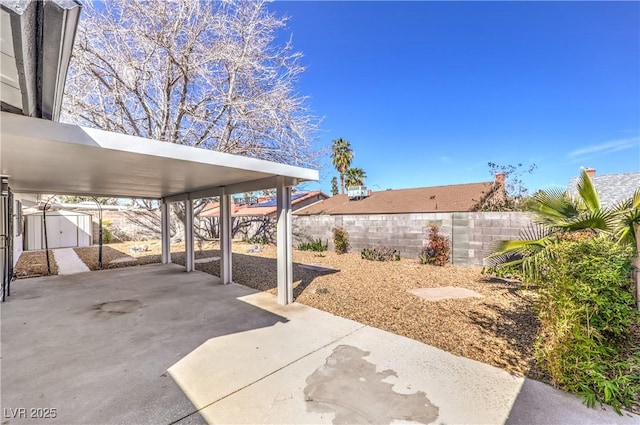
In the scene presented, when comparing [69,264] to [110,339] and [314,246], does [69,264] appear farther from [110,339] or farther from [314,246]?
[314,246]

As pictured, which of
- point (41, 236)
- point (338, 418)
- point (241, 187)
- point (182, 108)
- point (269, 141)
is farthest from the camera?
point (41, 236)

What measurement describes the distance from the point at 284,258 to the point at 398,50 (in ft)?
30.3

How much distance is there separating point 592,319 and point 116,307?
290 inches

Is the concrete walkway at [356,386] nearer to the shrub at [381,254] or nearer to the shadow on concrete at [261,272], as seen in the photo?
the shadow on concrete at [261,272]

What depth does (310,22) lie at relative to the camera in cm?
978

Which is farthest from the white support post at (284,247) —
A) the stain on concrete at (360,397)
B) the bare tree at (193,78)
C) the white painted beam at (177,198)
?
the bare tree at (193,78)

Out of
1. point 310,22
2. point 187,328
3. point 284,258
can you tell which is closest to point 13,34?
point 187,328

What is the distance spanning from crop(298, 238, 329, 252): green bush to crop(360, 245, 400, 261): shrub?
252 centimetres

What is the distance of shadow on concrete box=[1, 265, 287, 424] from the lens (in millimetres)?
2721

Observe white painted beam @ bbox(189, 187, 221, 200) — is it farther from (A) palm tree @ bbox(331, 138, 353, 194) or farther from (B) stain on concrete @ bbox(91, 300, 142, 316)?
(A) palm tree @ bbox(331, 138, 353, 194)

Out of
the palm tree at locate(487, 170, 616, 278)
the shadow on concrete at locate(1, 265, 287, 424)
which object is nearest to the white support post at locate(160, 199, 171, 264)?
the shadow on concrete at locate(1, 265, 287, 424)

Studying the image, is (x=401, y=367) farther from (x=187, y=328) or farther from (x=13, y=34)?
(x=13, y=34)

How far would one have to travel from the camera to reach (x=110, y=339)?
4172 millimetres

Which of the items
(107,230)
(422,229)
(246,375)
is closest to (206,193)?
(246,375)
